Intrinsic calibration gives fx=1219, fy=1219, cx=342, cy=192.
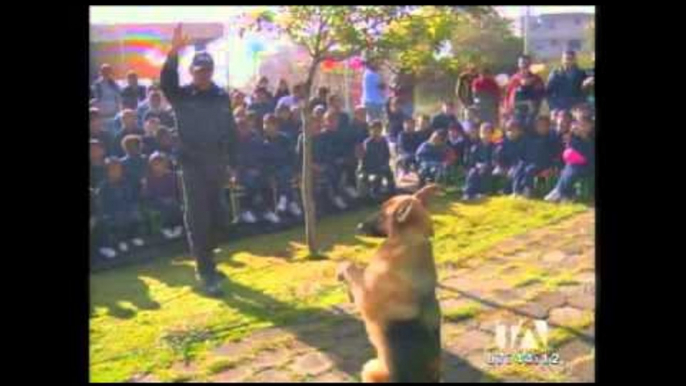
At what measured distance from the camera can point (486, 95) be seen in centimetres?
452

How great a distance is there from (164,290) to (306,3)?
1.17 m

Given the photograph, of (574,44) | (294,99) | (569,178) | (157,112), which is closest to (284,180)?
(294,99)

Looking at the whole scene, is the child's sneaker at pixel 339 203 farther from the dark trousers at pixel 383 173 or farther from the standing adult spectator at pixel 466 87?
the standing adult spectator at pixel 466 87

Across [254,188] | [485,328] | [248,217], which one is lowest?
[485,328]

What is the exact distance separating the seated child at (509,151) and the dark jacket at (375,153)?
0.41 meters

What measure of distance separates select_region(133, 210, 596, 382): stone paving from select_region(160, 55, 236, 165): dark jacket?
0.69 metres

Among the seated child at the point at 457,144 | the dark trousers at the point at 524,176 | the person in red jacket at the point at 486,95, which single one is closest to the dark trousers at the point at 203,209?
the seated child at the point at 457,144

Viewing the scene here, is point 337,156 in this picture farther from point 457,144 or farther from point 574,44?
point 574,44

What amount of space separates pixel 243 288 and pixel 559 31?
1504 mm

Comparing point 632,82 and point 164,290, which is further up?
point 632,82

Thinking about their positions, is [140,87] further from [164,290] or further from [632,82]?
[632,82]

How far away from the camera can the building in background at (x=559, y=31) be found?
444cm

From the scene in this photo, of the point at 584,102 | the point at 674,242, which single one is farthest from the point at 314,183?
the point at 674,242
